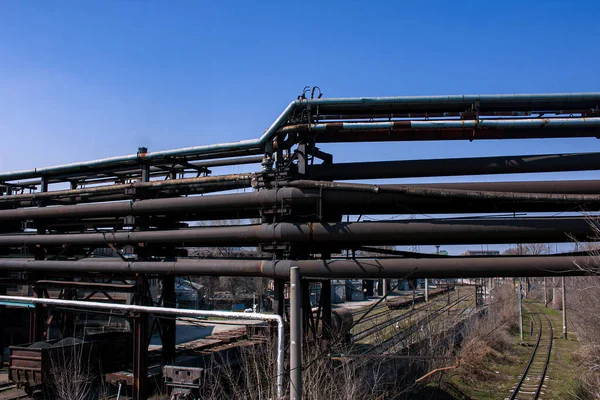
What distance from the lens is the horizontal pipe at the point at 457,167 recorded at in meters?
11.9

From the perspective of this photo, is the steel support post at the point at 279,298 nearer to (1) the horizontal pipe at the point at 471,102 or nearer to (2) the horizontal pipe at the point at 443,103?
(2) the horizontal pipe at the point at 443,103

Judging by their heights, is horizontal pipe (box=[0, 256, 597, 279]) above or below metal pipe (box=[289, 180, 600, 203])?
below

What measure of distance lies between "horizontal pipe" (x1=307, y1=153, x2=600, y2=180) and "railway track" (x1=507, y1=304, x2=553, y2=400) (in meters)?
10.4

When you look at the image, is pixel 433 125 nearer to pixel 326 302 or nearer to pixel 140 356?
pixel 326 302

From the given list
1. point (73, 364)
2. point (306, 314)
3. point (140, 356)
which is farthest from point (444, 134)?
point (73, 364)

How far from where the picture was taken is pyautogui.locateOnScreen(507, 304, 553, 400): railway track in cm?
1913

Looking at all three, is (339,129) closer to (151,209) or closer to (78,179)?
(151,209)

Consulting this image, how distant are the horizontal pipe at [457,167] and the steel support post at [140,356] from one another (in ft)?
23.7

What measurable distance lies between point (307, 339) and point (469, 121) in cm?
660

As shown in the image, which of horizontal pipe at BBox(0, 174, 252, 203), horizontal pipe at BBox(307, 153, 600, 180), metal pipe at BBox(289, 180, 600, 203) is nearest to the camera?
metal pipe at BBox(289, 180, 600, 203)

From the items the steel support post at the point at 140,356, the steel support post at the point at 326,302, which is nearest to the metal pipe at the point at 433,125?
the steel support post at the point at 326,302

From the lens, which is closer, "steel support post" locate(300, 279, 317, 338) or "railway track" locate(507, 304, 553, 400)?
"steel support post" locate(300, 279, 317, 338)

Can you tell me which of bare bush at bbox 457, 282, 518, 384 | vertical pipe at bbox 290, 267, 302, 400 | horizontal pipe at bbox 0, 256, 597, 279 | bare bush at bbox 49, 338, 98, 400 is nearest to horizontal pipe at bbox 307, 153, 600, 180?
horizontal pipe at bbox 0, 256, 597, 279

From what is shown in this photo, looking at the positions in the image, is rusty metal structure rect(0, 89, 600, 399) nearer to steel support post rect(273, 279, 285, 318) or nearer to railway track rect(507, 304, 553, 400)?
steel support post rect(273, 279, 285, 318)
